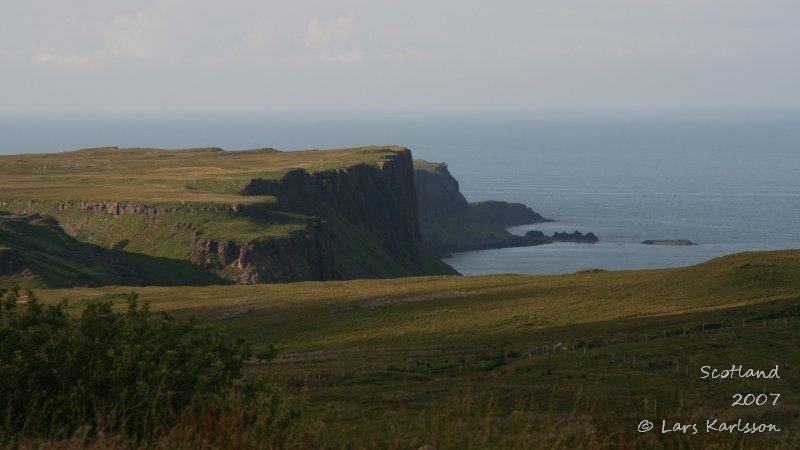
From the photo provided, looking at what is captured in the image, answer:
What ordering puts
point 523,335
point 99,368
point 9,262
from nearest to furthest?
point 99,368 < point 523,335 < point 9,262

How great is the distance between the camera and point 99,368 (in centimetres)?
2439

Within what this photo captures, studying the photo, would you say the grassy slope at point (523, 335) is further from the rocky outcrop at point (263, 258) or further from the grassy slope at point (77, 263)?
the rocky outcrop at point (263, 258)

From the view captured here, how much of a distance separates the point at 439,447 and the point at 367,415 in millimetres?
27501

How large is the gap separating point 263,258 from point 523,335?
96.8 metres

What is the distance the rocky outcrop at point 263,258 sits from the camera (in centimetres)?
16399

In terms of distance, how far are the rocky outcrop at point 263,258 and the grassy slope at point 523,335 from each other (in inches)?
1779

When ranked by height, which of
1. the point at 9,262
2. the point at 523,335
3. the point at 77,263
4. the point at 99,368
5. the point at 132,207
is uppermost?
A: the point at 99,368

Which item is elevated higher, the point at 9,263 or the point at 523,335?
the point at 523,335

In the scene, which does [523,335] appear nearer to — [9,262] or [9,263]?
[9,263]

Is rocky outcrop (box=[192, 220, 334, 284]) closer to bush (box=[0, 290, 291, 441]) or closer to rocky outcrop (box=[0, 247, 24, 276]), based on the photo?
rocky outcrop (box=[0, 247, 24, 276])

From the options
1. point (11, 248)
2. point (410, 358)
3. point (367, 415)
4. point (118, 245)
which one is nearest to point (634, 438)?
point (367, 415)

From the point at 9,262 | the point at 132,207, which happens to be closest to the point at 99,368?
the point at 9,262

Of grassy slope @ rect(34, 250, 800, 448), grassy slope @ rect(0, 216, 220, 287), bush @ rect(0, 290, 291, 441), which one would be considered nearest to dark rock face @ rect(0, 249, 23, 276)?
grassy slope @ rect(0, 216, 220, 287)

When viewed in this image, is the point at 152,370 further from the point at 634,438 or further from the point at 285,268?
the point at 285,268
